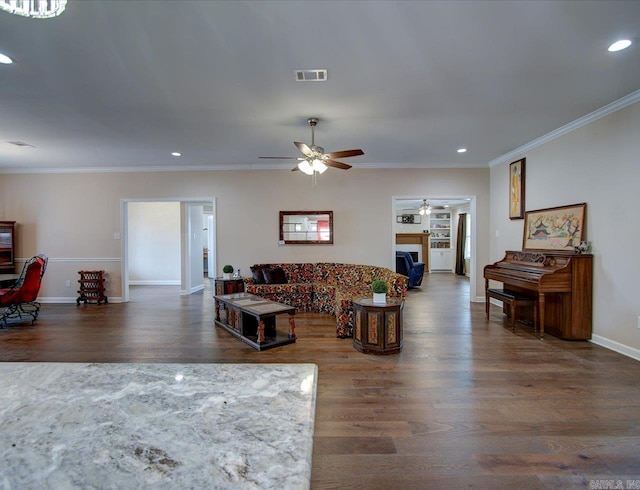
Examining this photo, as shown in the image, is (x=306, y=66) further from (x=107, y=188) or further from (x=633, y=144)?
(x=107, y=188)

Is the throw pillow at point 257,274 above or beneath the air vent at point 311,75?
beneath

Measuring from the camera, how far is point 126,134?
175 inches

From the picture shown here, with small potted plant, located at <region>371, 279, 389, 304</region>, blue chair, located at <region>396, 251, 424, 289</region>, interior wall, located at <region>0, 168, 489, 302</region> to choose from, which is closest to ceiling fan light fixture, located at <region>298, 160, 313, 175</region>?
small potted plant, located at <region>371, 279, 389, 304</region>

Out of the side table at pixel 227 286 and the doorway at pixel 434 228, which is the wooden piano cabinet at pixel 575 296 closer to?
the side table at pixel 227 286

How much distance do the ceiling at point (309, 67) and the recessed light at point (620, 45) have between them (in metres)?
0.05

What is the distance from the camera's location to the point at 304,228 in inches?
251

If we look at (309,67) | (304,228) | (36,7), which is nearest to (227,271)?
(304,228)

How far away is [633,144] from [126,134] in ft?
Answer: 19.8

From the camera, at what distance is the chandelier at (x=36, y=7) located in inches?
43.6

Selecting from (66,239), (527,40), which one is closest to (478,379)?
(527,40)

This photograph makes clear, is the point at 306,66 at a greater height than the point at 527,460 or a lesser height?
greater

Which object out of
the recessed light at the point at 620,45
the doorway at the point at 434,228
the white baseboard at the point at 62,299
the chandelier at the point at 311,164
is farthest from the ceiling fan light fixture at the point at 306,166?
the doorway at the point at 434,228

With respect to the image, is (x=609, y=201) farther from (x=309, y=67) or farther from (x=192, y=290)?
(x=192, y=290)

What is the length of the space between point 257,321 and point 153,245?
6.39 metres
